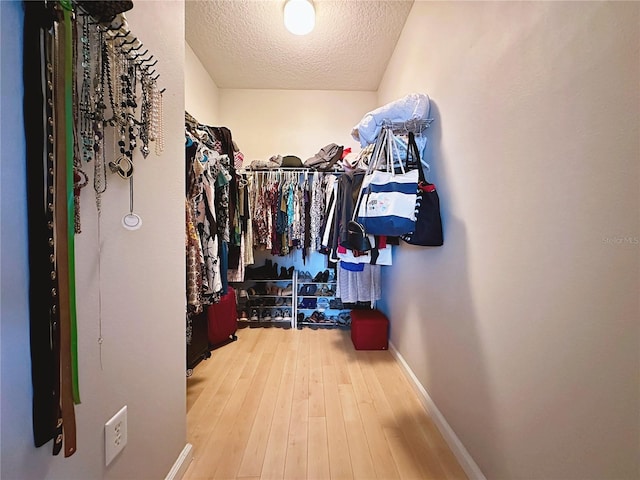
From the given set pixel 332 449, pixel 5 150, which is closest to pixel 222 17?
pixel 5 150

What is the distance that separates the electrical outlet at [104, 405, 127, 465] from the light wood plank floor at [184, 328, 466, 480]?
1.67 feet

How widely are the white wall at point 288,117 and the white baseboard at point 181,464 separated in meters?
2.59

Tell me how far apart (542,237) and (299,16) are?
200 centimetres

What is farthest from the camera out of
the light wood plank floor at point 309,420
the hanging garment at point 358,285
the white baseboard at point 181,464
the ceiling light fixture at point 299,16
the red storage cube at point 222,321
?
the hanging garment at point 358,285

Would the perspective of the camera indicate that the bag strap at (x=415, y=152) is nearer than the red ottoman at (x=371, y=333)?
Yes

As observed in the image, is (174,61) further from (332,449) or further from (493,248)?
(332,449)

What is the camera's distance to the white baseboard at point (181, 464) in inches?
39.8

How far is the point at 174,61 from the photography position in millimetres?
1021

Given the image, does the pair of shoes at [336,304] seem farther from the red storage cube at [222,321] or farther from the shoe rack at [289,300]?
the red storage cube at [222,321]

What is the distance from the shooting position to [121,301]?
2.49 ft

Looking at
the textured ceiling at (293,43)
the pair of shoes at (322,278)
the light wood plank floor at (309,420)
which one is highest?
the textured ceiling at (293,43)

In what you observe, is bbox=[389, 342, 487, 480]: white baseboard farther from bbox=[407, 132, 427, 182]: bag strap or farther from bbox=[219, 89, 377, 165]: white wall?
bbox=[219, 89, 377, 165]: white wall

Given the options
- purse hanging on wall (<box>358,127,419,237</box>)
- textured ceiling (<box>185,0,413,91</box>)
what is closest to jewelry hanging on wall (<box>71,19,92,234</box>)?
purse hanging on wall (<box>358,127,419,237</box>)

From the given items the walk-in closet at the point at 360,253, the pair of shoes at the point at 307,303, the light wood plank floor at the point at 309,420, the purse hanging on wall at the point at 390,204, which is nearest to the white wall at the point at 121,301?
the walk-in closet at the point at 360,253
